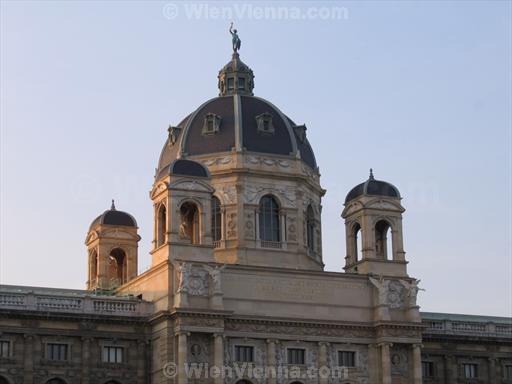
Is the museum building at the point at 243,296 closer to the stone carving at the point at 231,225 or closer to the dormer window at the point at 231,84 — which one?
the stone carving at the point at 231,225

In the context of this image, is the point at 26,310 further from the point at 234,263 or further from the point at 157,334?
the point at 234,263

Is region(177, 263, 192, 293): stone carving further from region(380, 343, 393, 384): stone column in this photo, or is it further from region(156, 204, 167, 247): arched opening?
region(380, 343, 393, 384): stone column

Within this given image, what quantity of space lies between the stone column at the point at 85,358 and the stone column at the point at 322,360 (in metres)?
14.7

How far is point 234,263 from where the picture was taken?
274 ft

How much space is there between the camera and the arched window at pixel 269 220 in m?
86.9

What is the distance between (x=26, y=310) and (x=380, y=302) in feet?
75.3

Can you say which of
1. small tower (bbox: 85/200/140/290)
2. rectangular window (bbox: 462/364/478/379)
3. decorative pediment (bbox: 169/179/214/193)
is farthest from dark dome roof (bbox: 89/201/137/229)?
rectangular window (bbox: 462/364/478/379)

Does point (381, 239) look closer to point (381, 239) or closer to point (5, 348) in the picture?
point (381, 239)

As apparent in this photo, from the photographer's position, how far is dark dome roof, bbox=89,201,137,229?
9094 cm

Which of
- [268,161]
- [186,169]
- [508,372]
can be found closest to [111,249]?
[268,161]

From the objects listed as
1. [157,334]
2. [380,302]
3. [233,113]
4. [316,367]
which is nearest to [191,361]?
[157,334]

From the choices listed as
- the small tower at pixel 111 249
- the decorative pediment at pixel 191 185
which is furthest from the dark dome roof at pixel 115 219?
the decorative pediment at pixel 191 185

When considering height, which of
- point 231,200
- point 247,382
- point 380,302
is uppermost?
point 231,200

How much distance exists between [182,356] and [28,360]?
9283 millimetres
